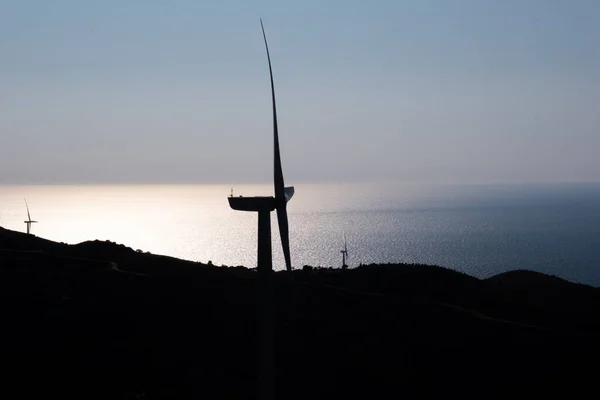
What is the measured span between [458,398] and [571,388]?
217 inches

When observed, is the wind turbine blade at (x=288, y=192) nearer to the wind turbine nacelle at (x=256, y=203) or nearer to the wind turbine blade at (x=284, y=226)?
the wind turbine blade at (x=284, y=226)

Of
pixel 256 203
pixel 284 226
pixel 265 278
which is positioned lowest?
pixel 265 278

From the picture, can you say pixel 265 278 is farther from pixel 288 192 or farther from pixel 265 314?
pixel 288 192

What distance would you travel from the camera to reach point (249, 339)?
121ft

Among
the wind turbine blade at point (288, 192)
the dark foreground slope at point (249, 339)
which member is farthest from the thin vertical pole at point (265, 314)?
the dark foreground slope at point (249, 339)

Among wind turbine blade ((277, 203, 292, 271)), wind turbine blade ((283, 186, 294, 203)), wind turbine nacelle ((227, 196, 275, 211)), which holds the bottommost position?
wind turbine blade ((277, 203, 292, 271))

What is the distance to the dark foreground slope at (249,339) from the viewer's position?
107 feet

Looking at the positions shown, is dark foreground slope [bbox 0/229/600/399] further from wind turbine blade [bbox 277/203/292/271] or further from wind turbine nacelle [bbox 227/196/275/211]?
wind turbine nacelle [bbox 227/196/275/211]

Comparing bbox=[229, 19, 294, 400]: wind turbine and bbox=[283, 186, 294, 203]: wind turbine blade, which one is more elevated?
bbox=[283, 186, 294, 203]: wind turbine blade

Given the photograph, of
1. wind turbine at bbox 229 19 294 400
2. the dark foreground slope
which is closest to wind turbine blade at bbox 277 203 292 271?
wind turbine at bbox 229 19 294 400

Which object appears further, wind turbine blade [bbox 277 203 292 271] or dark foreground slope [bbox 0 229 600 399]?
dark foreground slope [bbox 0 229 600 399]

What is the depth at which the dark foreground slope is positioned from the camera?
107ft

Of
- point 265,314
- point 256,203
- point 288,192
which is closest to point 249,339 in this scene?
point 265,314

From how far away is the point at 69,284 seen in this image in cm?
4353
